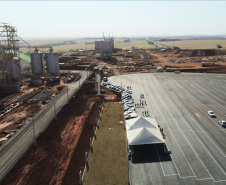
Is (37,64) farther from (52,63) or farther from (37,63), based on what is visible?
(52,63)

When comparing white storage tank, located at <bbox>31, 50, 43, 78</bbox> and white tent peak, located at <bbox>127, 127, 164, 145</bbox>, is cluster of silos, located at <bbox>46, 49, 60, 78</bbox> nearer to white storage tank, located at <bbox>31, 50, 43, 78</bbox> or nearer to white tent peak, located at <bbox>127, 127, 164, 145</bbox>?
white storage tank, located at <bbox>31, 50, 43, 78</bbox>

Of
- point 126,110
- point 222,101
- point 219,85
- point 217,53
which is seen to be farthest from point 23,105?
point 217,53

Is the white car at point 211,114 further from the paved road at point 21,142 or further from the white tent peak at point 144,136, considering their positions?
Answer: the paved road at point 21,142

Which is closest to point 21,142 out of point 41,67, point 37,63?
point 41,67

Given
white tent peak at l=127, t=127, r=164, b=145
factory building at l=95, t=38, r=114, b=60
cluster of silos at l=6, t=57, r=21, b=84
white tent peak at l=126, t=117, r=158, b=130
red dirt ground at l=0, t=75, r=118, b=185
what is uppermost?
factory building at l=95, t=38, r=114, b=60

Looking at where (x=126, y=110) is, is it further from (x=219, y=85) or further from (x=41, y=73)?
(x=41, y=73)

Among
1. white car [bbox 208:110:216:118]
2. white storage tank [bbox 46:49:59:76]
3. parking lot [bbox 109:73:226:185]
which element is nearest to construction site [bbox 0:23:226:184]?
white storage tank [bbox 46:49:59:76]
